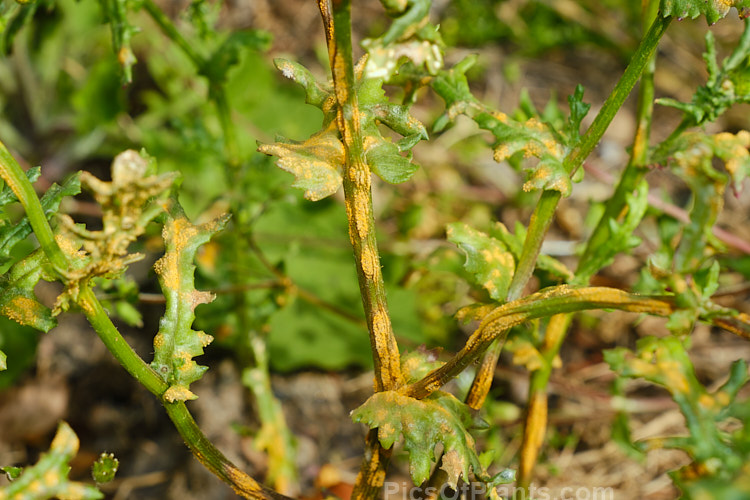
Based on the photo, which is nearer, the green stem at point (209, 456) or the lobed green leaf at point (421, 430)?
the lobed green leaf at point (421, 430)

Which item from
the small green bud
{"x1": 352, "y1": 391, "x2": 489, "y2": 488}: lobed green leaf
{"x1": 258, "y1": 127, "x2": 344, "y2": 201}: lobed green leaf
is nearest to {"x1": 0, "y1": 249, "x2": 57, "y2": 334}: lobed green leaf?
the small green bud

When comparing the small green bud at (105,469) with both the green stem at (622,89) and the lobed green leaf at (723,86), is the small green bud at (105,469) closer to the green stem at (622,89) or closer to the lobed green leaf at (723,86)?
the green stem at (622,89)

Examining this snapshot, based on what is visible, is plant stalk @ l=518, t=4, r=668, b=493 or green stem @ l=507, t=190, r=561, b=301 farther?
plant stalk @ l=518, t=4, r=668, b=493

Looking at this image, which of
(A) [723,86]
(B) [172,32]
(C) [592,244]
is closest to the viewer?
(A) [723,86]

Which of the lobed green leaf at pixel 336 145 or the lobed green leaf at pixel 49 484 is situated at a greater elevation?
the lobed green leaf at pixel 336 145

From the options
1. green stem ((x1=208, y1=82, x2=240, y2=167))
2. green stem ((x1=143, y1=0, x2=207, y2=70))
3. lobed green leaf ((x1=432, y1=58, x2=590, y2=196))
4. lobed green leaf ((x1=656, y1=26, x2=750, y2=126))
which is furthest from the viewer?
green stem ((x1=208, y1=82, x2=240, y2=167))

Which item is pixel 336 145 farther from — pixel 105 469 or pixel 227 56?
pixel 227 56

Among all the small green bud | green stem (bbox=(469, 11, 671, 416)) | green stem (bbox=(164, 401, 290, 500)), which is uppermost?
green stem (bbox=(469, 11, 671, 416))

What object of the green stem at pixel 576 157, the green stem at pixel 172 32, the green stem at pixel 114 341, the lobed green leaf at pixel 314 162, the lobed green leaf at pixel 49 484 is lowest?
the lobed green leaf at pixel 49 484

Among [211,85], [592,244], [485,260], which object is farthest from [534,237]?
[211,85]

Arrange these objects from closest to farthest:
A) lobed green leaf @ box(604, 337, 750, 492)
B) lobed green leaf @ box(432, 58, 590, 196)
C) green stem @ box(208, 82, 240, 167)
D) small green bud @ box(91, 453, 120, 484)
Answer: lobed green leaf @ box(604, 337, 750, 492), small green bud @ box(91, 453, 120, 484), lobed green leaf @ box(432, 58, 590, 196), green stem @ box(208, 82, 240, 167)

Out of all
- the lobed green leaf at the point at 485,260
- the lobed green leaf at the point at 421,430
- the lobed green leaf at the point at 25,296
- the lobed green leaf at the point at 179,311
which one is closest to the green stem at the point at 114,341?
the lobed green leaf at the point at 179,311

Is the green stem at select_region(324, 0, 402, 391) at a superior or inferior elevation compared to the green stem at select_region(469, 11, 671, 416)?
inferior

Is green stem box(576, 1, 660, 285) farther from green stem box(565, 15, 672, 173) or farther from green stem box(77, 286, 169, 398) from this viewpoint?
green stem box(77, 286, 169, 398)
